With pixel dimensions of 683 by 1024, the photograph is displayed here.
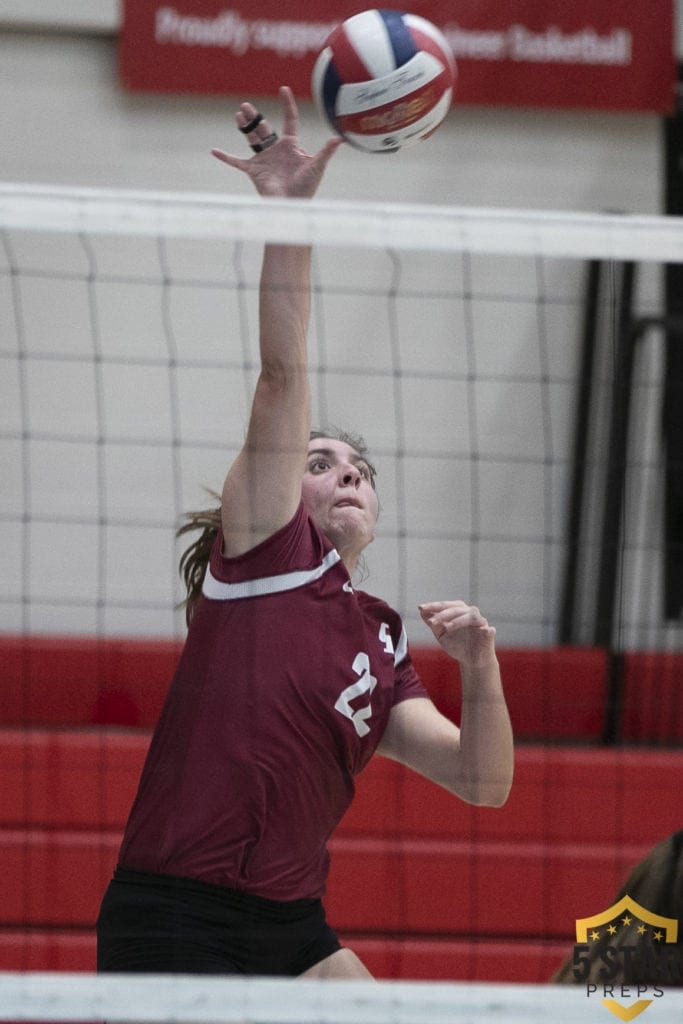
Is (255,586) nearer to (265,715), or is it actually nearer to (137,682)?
(265,715)

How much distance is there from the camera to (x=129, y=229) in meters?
2.56

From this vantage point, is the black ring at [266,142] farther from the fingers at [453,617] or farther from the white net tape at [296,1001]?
the white net tape at [296,1001]

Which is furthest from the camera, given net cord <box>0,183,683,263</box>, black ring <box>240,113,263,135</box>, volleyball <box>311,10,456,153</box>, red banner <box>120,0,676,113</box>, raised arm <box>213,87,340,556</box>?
red banner <box>120,0,676,113</box>

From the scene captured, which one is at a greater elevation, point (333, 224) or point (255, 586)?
point (333, 224)

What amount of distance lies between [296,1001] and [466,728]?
0.61m

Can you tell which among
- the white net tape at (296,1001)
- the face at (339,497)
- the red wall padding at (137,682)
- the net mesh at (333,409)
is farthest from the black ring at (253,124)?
the red wall padding at (137,682)

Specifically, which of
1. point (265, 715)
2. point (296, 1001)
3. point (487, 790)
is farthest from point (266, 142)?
point (296, 1001)

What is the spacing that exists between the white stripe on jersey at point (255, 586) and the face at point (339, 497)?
219 mm

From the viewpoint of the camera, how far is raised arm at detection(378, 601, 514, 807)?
249 cm

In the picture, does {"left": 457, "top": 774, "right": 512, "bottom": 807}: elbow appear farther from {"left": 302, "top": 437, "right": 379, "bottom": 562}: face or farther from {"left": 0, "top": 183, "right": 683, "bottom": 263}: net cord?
{"left": 0, "top": 183, "right": 683, "bottom": 263}: net cord

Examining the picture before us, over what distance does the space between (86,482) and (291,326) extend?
11.1 feet

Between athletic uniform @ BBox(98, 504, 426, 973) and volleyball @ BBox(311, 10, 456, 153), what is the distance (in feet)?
3.29

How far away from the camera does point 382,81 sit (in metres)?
2.85

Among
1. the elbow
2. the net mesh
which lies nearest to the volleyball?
the elbow
